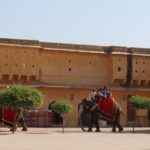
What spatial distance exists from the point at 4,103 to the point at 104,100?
532cm

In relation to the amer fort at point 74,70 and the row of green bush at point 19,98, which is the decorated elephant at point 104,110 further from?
the amer fort at point 74,70

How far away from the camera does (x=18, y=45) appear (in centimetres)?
3048

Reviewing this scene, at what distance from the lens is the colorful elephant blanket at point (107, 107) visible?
80.9 feet

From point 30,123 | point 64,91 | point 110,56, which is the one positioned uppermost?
point 110,56

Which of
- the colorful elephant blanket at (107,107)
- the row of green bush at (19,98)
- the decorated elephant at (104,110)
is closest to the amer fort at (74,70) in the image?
the decorated elephant at (104,110)

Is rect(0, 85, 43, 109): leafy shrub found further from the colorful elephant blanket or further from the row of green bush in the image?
the colorful elephant blanket

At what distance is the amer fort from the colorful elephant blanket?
728cm

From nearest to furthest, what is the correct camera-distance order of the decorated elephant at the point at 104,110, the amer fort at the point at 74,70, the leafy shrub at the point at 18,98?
the leafy shrub at the point at 18,98 < the decorated elephant at the point at 104,110 < the amer fort at the point at 74,70

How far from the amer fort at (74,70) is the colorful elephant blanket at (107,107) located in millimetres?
7275

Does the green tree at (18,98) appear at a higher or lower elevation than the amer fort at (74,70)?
lower

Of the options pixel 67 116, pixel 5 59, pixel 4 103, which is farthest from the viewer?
pixel 67 116

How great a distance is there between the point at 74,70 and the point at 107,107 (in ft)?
27.3
